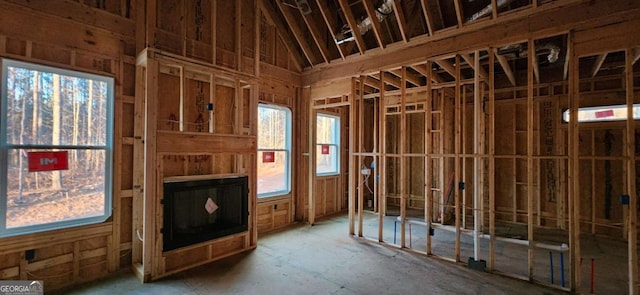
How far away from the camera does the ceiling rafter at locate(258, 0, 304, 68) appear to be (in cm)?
566

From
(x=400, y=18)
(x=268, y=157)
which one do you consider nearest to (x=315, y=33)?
(x=400, y=18)

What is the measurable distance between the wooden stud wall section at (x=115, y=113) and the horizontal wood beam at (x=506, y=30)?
3.70 m

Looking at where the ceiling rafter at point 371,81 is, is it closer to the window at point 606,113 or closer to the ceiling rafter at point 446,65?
the ceiling rafter at point 446,65

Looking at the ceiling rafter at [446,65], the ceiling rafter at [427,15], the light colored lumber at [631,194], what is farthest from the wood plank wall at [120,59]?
the light colored lumber at [631,194]

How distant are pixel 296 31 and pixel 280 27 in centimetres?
44

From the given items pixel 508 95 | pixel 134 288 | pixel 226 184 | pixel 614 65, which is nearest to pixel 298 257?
pixel 226 184

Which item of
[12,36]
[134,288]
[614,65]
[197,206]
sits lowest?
[134,288]

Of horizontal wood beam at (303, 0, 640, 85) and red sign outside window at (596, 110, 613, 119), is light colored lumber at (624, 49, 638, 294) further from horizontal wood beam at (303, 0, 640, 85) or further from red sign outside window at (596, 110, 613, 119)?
red sign outside window at (596, 110, 613, 119)

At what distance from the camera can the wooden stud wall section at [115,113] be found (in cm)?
312

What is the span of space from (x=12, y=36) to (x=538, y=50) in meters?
6.95

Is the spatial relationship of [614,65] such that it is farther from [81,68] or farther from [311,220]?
[81,68]

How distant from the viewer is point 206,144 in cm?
407

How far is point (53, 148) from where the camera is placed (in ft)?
10.8

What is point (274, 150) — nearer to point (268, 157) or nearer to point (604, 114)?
point (268, 157)
